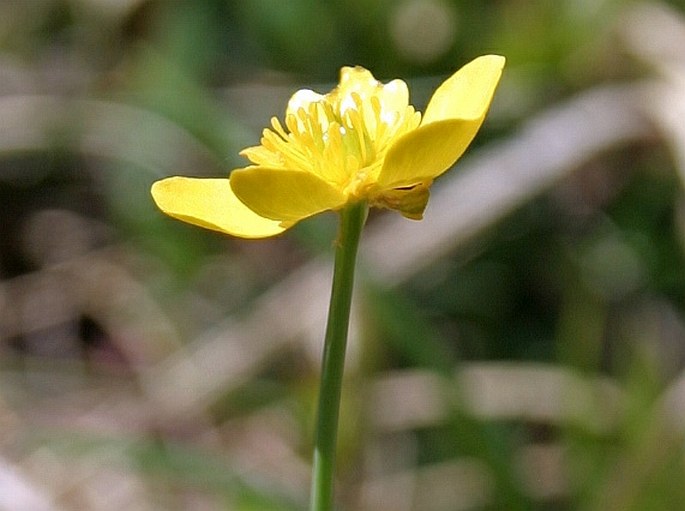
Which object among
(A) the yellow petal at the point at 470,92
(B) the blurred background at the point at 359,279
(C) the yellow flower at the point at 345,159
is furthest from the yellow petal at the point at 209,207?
(B) the blurred background at the point at 359,279

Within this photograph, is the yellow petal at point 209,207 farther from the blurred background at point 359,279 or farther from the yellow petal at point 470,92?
the blurred background at point 359,279

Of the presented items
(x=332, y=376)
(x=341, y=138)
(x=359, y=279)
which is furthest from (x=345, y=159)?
(x=359, y=279)

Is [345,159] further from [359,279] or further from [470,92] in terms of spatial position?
[359,279]

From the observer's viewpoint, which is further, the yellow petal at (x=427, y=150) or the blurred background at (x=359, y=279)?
the blurred background at (x=359, y=279)

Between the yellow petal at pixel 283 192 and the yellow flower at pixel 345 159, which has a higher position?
the yellow flower at pixel 345 159

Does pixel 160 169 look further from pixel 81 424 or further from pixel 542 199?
pixel 542 199
